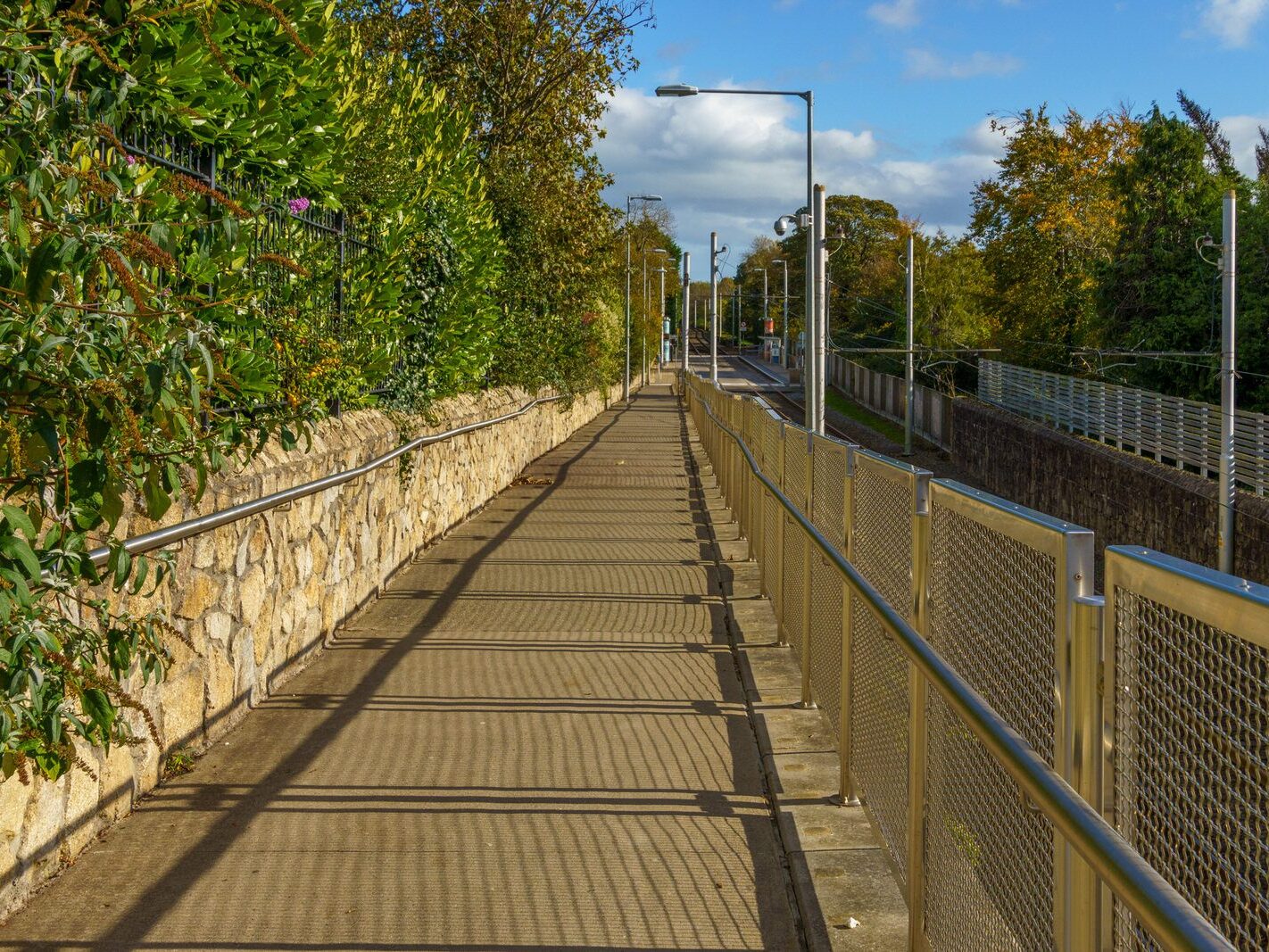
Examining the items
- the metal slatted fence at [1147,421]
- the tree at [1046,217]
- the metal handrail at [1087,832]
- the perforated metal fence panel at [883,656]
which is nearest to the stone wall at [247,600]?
the perforated metal fence panel at [883,656]

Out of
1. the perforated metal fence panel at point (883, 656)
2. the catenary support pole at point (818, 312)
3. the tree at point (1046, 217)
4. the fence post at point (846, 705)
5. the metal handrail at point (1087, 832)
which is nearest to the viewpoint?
the metal handrail at point (1087, 832)

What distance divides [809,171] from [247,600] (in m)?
19.0

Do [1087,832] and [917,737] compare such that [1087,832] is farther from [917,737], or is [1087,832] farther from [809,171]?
[809,171]

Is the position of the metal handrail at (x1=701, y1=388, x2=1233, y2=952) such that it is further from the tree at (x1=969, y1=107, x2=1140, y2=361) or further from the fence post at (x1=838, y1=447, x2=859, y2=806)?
the tree at (x1=969, y1=107, x2=1140, y2=361)

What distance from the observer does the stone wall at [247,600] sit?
14.4 ft

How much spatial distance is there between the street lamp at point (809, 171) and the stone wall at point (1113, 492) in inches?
184

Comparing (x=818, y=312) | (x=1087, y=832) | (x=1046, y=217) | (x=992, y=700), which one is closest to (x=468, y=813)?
(x=992, y=700)

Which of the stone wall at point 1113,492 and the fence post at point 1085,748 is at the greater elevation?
the fence post at point 1085,748

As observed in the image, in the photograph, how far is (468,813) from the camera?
5137mm

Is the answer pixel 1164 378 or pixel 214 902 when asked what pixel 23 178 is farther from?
pixel 1164 378

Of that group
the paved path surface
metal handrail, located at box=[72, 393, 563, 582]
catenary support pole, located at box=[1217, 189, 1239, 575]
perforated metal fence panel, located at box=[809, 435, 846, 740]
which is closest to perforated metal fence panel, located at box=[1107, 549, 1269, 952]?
the paved path surface

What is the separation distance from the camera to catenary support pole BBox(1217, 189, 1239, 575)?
64.6ft

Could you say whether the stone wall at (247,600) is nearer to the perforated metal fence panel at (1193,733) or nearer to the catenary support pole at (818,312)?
the perforated metal fence panel at (1193,733)

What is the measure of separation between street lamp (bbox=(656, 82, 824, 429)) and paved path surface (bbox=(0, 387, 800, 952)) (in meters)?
11.5
